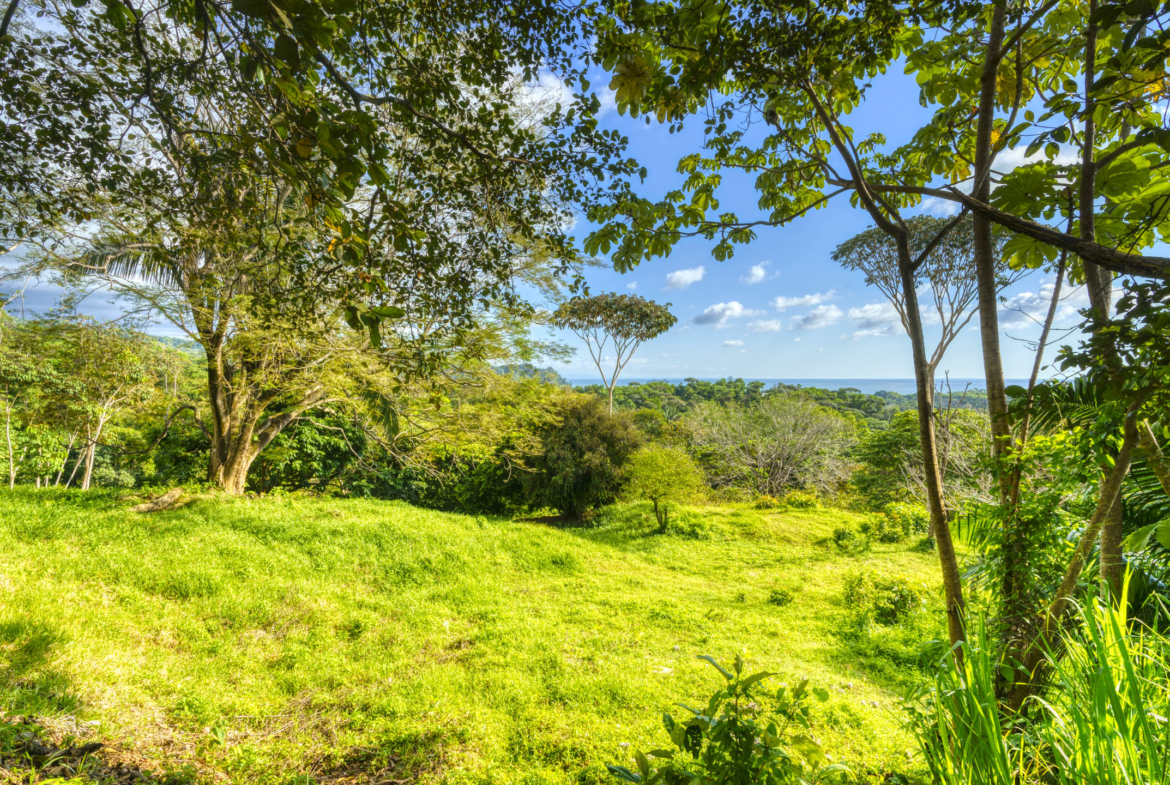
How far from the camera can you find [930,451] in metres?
1.90

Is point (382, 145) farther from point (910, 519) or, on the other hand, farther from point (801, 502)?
point (801, 502)

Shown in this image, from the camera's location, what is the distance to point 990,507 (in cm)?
195

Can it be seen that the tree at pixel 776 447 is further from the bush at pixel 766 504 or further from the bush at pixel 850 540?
the bush at pixel 850 540

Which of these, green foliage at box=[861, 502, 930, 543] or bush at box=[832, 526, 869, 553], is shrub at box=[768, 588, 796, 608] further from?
green foliage at box=[861, 502, 930, 543]

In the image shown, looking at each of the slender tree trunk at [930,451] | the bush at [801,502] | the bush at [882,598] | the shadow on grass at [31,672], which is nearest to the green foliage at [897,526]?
the bush at [801,502]

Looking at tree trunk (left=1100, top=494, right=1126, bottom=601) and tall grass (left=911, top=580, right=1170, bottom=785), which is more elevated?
tree trunk (left=1100, top=494, right=1126, bottom=601)

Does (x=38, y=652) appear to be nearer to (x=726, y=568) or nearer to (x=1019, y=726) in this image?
(x=1019, y=726)

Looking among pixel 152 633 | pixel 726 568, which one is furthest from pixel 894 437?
pixel 152 633

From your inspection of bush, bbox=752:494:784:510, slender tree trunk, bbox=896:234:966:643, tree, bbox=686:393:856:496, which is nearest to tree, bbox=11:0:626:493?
slender tree trunk, bbox=896:234:966:643

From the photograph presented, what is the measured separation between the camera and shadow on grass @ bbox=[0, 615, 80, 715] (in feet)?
8.04

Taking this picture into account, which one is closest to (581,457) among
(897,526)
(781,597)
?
(781,597)

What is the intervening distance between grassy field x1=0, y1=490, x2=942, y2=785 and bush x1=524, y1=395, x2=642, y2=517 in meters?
4.85

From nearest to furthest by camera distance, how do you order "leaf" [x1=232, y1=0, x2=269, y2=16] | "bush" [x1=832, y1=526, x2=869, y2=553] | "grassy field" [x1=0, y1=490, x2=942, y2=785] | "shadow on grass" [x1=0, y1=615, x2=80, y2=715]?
"leaf" [x1=232, y1=0, x2=269, y2=16]
"shadow on grass" [x1=0, y1=615, x2=80, y2=715]
"grassy field" [x1=0, y1=490, x2=942, y2=785]
"bush" [x1=832, y1=526, x2=869, y2=553]

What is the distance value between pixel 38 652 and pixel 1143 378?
5978 millimetres
